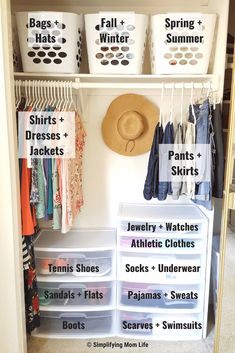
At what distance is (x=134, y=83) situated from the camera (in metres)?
1.70

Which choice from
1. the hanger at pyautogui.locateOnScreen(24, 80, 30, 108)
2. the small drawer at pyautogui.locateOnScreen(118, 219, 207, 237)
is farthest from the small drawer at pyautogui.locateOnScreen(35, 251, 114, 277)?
the hanger at pyautogui.locateOnScreen(24, 80, 30, 108)

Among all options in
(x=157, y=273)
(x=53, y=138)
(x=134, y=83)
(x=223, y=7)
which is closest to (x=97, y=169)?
(x=53, y=138)

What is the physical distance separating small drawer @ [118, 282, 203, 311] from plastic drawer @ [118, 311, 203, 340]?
8 centimetres

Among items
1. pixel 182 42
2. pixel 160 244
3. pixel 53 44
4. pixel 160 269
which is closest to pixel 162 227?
pixel 160 244

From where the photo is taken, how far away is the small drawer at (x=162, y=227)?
1780mm

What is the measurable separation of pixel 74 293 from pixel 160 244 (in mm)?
623

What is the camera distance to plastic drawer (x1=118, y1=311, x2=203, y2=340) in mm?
1873

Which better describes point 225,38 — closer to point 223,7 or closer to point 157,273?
point 223,7

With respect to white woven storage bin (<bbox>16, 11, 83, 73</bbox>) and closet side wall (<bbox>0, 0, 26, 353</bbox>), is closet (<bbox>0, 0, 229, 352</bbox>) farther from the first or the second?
closet side wall (<bbox>0, 0, 26, 353</bbox>)

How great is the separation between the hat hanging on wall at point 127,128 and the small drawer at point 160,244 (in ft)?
1.83

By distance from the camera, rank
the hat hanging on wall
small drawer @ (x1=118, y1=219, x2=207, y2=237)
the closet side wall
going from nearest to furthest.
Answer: the closet side wall < small drawer @ (x1=118, y1=219, x2=207, y2=237) < the hat hanging on wall

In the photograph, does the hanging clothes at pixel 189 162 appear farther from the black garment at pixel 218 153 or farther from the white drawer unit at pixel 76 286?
the white drawer unit at pixel 76 286

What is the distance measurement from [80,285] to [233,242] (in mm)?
953

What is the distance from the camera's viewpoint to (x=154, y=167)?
1.69 metres
